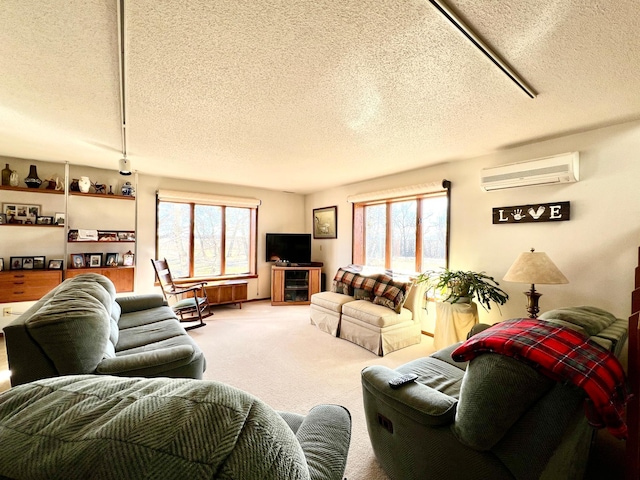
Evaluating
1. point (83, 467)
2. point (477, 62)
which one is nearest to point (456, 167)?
point (477, 62)

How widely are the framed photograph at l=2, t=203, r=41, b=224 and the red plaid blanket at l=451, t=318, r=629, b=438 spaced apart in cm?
513

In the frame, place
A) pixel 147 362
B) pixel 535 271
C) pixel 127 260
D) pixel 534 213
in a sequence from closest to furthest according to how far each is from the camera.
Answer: pixel 147 362, pixel 535 271, pixel 534 213, pixel 127 260

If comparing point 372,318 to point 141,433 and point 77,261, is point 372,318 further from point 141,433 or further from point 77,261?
point 77,261

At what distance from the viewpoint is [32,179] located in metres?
3.63

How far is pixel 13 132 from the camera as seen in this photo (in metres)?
2.70

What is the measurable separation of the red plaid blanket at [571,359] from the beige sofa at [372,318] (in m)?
2.07

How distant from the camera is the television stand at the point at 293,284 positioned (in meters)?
5.29

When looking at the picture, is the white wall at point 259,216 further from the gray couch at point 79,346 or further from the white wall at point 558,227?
the gray couch at point 79,346

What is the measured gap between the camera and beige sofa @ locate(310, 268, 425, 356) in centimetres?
320

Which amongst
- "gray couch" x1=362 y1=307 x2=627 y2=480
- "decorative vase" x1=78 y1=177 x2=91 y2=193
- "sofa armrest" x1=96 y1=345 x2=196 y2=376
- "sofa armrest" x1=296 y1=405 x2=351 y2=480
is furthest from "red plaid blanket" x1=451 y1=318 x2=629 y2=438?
"decorative vase" x1=78 y1=177 x2=91 y2=193

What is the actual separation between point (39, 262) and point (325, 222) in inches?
171

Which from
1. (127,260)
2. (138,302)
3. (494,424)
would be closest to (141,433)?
(494,424)

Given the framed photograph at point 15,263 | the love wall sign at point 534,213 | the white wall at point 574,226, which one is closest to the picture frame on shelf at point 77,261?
the framed photograph at point 15,263

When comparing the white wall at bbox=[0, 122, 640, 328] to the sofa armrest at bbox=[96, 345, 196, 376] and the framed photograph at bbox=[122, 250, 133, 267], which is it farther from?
the sofa armrest at bbox=[96, 345, 196, 376]
